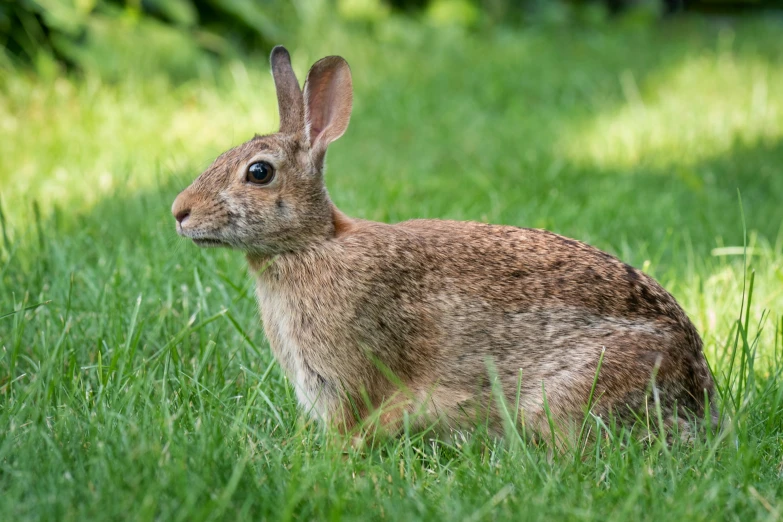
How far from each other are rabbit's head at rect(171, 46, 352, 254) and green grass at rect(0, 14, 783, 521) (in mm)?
320

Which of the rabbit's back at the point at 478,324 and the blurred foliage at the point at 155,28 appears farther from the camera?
the blurred foliage at the point at 155,28

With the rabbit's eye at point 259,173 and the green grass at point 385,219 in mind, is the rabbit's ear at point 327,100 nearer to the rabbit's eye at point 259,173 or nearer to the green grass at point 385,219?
the rabbit's eye at point 259,173

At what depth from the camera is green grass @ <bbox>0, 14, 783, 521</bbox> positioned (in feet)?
7.42

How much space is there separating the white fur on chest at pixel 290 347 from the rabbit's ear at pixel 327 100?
510 millimetres

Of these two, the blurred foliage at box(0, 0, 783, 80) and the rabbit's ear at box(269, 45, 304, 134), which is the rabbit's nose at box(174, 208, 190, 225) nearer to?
the rabbit's ear at box(269, 45, 304, 134)

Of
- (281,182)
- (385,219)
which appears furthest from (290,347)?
(385,219)

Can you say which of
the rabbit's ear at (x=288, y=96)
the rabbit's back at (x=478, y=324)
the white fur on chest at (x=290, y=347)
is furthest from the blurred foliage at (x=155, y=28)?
the rabbit's back at (x=478, y=324)

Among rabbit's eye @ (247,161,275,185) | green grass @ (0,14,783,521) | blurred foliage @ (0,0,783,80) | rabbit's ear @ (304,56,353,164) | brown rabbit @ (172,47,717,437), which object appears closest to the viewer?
green grass @ (0,14,783,521)

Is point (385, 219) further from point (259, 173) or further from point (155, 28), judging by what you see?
point (155, 28)

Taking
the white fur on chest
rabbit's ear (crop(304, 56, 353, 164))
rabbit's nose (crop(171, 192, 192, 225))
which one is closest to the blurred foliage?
rabbit's ear (crop(304, 56, 353, 164))

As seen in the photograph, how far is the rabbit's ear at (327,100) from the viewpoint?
3223 mm

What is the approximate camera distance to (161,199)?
463cm

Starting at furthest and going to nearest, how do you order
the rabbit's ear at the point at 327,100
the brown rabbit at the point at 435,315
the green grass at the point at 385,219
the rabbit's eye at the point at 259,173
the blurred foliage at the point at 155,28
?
the blurred foliage at the point at 155,28 → the rabbit's ear at the point at 327,100 → the rabbit's eye at the point at 259,173 → the brown rabbit at the point at 435,315 → the green grass at the point at 385,219

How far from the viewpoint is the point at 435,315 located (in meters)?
3.07
